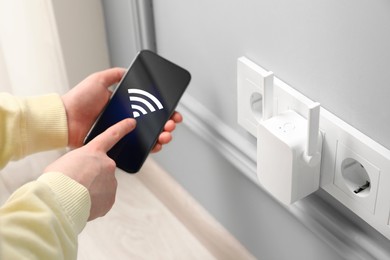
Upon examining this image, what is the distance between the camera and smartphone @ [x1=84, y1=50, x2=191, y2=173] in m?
0.76

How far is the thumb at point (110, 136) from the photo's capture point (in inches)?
25.9

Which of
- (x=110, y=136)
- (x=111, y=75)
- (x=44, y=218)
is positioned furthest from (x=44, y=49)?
(x=44, y=218)

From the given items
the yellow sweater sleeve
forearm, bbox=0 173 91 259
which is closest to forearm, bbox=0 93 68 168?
the yellow sweater sleeve

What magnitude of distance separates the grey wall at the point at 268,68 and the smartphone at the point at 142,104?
0.14ft

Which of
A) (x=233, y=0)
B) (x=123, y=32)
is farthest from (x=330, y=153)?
(x=123, y=32)

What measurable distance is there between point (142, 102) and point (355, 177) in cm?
26

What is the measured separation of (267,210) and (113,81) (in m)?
0.24

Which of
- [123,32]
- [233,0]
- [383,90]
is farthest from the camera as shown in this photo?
[123,32]

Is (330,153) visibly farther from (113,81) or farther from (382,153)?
(113,81)

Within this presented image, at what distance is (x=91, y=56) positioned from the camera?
38.5 inches

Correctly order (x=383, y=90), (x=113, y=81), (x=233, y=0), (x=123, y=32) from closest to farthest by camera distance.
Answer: (x=383, y=90) < (x=233, y=0) < (x=113, y=81) < (x=123, y=32)

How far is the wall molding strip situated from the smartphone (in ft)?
0.22

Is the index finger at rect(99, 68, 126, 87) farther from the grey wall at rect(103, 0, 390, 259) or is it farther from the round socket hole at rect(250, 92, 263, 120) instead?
the round socket hole at rect(250, 92, 263, 120)

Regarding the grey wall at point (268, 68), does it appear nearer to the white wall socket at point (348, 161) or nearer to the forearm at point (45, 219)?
the white wall socket at point (348, 161)
